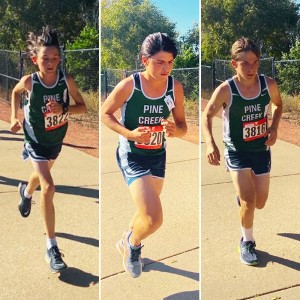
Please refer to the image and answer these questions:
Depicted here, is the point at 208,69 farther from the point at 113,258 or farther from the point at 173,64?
the point at 113,258

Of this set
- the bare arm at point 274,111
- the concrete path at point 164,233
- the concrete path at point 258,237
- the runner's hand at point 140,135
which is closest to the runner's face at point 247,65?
the bare arm at point 274,111

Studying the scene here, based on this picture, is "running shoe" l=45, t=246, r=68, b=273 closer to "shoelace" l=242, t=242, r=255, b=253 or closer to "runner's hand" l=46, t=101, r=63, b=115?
"runner's hand" l=46, t=101, r=63, b=115

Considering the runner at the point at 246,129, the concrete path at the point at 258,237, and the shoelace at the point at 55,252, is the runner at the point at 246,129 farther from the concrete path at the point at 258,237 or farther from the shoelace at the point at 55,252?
the shoelace at the point at 55,252

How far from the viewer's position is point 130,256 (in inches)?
128

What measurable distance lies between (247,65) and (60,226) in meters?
1.44

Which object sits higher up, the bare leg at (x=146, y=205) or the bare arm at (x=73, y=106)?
the bare arm at (x=73, y=106)

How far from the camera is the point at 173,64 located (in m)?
3.16

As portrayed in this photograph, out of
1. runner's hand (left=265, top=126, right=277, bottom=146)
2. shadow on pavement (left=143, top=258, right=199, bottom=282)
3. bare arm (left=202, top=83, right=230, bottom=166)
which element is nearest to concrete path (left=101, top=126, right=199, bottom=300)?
shadow on pavement (left=143, top=258, right=199, bottom=282)

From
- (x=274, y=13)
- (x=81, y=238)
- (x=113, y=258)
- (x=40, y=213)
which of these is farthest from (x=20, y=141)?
(x=274, y=13)

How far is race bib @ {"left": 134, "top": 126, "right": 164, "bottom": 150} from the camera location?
10.3 ft

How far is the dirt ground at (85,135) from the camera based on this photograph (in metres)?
3.26

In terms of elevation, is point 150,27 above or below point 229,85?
above

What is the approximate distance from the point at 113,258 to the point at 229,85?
47.8 inches

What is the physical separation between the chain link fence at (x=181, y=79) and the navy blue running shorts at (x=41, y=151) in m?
0.42
